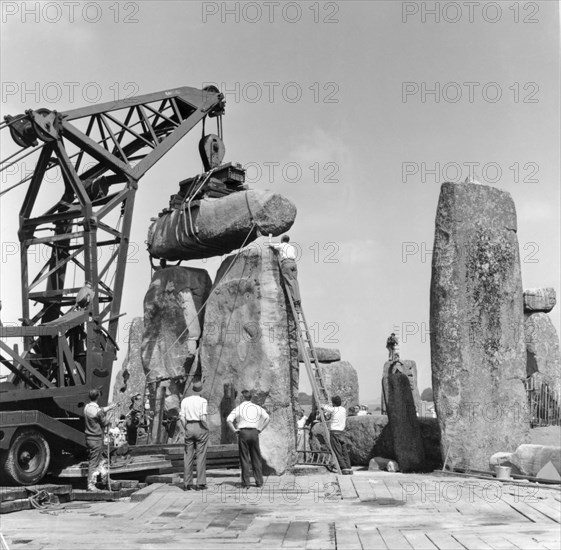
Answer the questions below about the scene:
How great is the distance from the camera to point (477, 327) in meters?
12.0

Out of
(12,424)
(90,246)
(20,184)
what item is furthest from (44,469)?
(20,184)

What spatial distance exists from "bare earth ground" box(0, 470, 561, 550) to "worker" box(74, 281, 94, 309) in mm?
2975

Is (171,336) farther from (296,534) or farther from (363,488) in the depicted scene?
(296,534)

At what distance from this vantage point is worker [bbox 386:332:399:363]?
14.9 meters

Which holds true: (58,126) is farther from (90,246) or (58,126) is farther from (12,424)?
(12,424)

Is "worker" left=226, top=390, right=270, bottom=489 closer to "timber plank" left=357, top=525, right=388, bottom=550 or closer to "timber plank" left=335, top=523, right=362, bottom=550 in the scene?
"timber plank" left=335, top=523, right=362, bottom=550

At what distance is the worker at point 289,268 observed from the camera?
1291 centimetres

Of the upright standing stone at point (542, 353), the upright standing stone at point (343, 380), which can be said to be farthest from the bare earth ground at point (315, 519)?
the upright standing stone at point (343, 380)

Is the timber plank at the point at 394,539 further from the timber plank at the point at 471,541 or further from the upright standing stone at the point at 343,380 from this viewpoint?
the upright standing stone at the point at 343,380

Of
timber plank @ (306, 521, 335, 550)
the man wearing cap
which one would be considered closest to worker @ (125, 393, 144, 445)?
the man wearing cap

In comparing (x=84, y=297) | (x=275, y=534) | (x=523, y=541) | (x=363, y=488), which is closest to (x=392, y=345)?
(x=363, y=488)

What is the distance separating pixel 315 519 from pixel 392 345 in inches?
297

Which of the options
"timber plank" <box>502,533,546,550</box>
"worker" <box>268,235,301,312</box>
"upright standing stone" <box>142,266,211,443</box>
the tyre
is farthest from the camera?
"upright standing stone" <box>142,266,211,443</box>

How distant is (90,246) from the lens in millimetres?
12312
